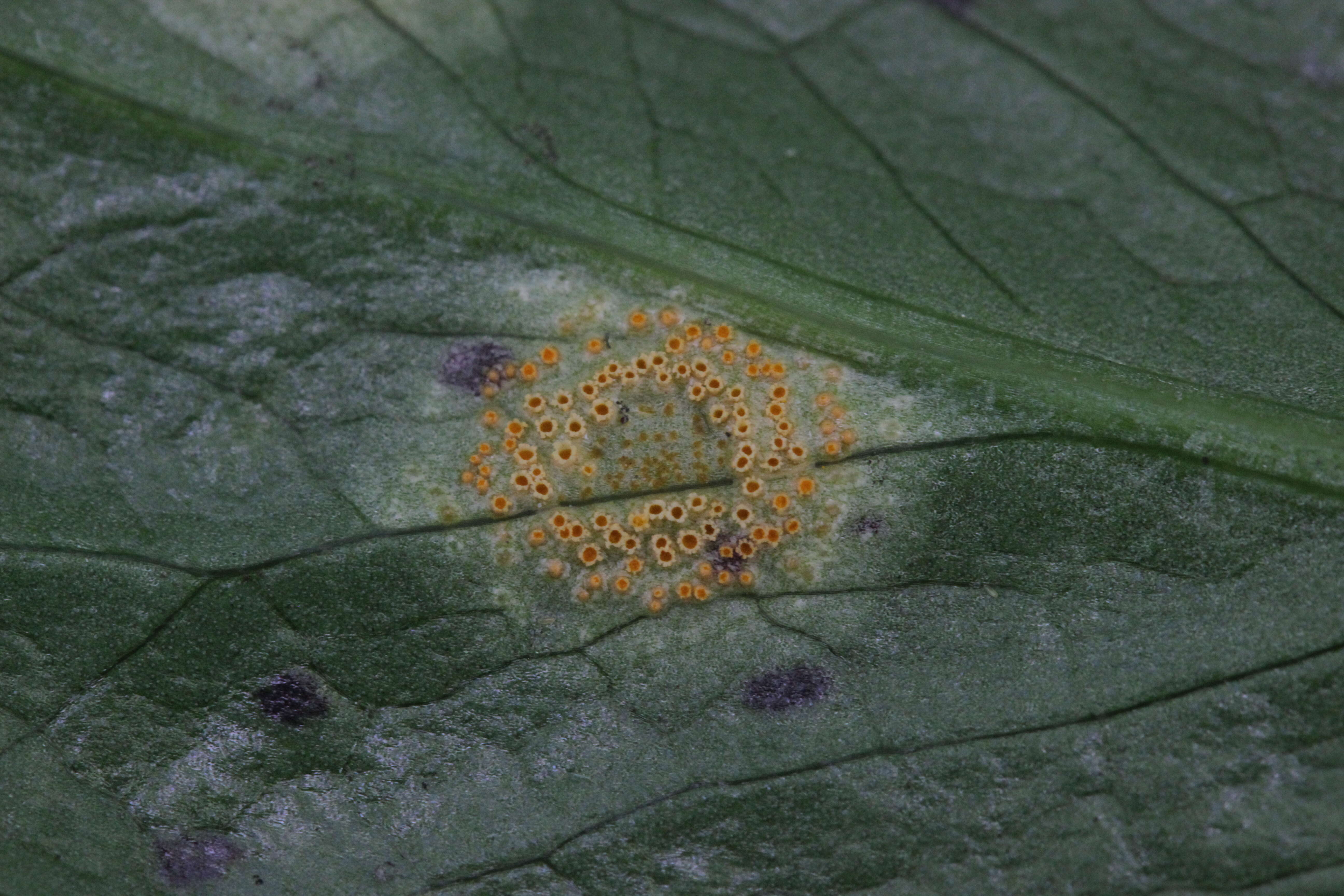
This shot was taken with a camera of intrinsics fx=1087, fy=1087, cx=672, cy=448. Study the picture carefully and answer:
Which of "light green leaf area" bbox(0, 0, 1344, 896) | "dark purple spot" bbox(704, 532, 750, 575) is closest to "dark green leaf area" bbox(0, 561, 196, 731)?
"light green leaf area" bbox(0, 0, 1344, 896)

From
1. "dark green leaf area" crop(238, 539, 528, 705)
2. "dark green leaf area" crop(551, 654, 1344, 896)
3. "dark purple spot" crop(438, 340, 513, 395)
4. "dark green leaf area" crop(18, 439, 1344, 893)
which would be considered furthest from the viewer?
"dark purple spot" crop(438, 340, 513, 395)

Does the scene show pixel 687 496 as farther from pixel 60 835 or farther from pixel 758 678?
pixel 60 835

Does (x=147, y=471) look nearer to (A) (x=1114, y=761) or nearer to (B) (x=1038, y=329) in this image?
(B) (x=1038, y=329)

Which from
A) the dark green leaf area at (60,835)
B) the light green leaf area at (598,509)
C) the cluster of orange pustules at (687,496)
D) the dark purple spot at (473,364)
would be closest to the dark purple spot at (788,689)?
the light green leaf area at (598,509)

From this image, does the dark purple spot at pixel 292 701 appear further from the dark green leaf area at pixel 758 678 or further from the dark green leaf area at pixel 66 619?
the dark green leaf area at pixel 66 619

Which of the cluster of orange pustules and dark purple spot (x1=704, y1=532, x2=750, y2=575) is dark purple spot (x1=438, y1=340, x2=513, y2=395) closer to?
the cluster of orange pustules

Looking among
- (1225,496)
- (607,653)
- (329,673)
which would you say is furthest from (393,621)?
(1225,496)

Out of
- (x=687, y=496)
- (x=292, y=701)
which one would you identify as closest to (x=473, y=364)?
(x=687, y=496)
